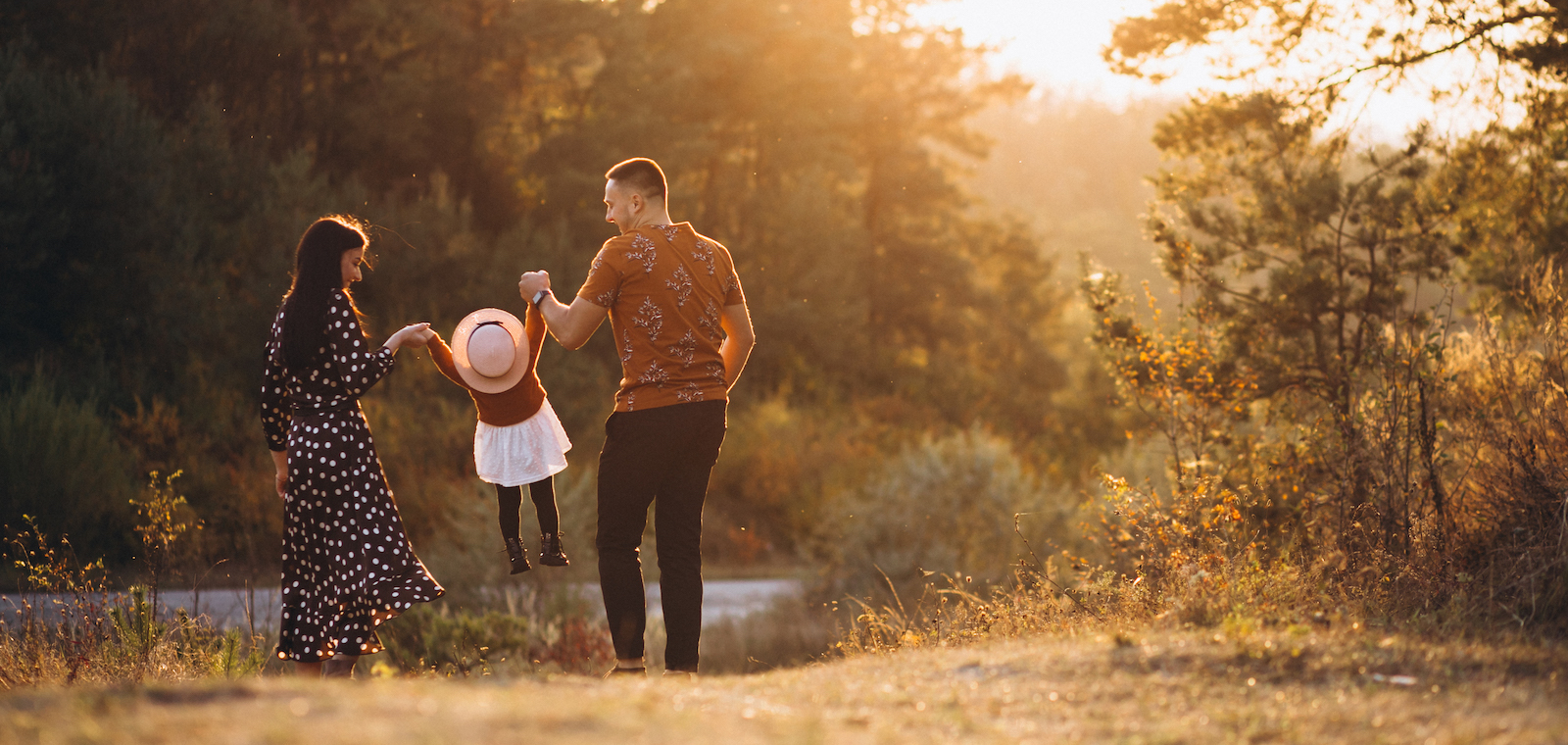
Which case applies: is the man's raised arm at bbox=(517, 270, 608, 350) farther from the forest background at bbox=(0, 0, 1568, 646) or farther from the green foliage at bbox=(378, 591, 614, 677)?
the green foliage at bbox=(378, 591, 614, 677)

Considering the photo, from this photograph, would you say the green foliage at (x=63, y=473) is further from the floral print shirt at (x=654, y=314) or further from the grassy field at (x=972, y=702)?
the grassy field at (x=972, y=702)

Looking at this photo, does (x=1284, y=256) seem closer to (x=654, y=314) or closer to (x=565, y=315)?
(x=654, y=314)

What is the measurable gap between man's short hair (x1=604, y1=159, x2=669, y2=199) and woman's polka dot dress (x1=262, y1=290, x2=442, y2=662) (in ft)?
3.84

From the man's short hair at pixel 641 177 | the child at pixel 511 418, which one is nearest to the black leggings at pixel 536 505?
the child at pixel 511 418

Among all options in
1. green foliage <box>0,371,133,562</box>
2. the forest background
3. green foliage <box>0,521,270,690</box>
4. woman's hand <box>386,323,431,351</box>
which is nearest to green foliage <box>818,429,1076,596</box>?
the forest background

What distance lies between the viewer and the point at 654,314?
15.6 feet

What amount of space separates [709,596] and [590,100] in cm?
1410

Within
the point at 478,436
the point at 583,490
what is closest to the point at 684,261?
the point at 478,436

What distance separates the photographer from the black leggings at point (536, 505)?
508cm

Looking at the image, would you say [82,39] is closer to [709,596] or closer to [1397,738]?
[709,596]

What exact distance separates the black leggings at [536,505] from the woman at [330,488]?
1.40 ft

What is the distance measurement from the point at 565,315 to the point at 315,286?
107 centimetres

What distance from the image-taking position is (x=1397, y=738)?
302 centimetres

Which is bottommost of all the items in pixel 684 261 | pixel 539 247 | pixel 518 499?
pixel 518 499
